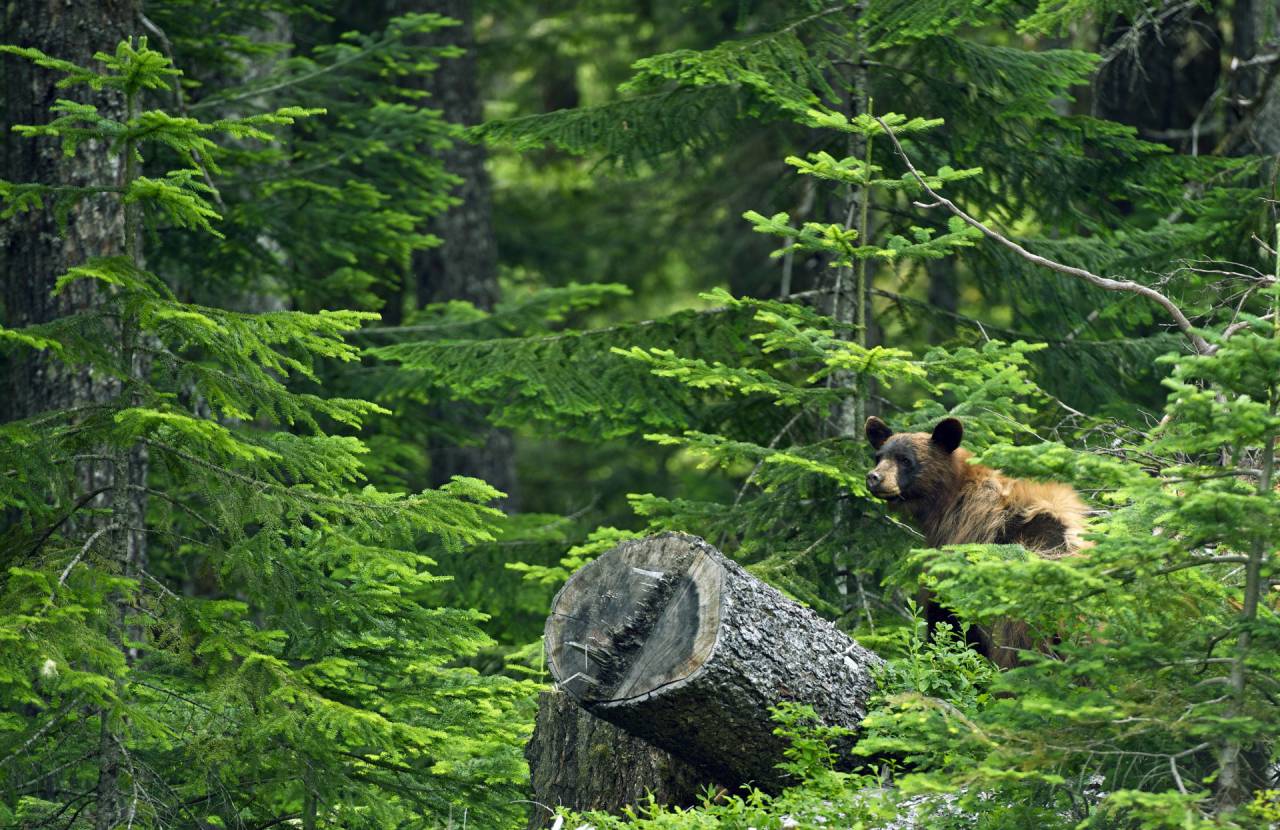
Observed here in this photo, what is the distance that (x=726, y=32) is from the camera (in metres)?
16.6

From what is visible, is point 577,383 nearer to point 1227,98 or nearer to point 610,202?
point 1227,98

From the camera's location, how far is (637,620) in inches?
262

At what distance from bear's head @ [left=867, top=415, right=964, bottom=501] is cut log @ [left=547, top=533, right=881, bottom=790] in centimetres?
124

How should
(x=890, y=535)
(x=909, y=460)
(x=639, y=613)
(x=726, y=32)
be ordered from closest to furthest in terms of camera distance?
(x=639, y=613) → (x=909, y=460) → (x=890, y=535) → (x=726, y=32)

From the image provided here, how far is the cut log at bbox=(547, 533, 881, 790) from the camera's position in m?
6.34

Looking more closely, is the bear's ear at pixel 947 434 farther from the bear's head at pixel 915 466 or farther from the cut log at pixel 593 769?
the cut log at pixel 593 769

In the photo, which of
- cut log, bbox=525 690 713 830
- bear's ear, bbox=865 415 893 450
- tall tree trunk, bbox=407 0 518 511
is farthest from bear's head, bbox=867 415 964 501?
tall tree trunk, bbox=407 0 518 511

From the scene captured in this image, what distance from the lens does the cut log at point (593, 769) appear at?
272 inches

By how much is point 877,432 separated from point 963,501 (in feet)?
2.19

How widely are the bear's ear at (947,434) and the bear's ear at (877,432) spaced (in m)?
0.34

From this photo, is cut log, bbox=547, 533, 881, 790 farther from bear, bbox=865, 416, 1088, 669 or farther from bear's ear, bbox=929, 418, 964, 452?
bear's ear, bbox=929, 418, 964, 452

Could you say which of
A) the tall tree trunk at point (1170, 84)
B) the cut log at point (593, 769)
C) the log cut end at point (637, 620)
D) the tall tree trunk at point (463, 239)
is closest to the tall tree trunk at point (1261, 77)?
the tall tree trunk at point (1170, 84)

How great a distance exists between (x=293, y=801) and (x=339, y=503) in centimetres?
212

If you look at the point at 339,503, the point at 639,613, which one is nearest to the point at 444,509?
the point at 339,503
